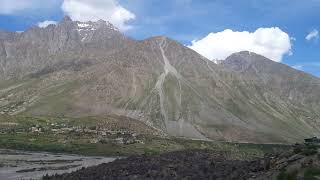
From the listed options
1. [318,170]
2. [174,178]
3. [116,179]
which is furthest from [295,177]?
[116,179]

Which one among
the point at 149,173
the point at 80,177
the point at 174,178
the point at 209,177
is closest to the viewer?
the point at 209,177

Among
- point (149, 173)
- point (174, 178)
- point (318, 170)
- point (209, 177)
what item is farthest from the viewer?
point (149, 173)

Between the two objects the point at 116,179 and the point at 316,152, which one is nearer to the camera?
the point at 316,152

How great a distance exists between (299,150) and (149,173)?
105ft

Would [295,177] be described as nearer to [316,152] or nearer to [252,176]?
[316,152]

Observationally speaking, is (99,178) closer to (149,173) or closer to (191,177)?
(149,173)

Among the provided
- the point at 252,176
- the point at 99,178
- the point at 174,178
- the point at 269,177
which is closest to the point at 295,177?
the point at 269,177

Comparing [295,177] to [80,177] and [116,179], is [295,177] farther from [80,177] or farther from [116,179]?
[80,177]

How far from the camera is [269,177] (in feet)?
165

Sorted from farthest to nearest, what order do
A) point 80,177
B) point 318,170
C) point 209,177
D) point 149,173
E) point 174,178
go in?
1. point 80,177
2. point 149,173
3. point 174,178
4. point 209,177
5. point 318,170

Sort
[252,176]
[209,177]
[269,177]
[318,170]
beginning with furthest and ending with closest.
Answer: [209,177], [252,176], [269,177], [318,170]

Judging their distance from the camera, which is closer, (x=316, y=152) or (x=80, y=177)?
(x=316, y=152)

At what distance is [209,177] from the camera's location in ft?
234

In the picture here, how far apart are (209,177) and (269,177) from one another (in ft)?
71.4
